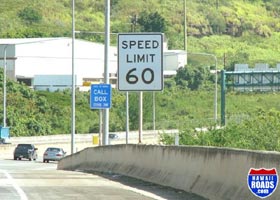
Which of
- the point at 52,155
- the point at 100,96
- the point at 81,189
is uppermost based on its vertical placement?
the point at 100,96

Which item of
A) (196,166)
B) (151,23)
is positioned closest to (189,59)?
(151,23)

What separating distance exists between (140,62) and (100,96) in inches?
511

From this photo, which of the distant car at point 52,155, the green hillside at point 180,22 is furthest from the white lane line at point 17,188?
the green hillside at point 180,22

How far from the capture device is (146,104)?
10175 cm

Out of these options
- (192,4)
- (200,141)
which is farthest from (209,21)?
(200,141)

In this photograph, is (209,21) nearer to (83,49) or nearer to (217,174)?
(83,49)

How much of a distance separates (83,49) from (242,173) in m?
99.5

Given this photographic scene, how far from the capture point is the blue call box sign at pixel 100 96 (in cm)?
4056

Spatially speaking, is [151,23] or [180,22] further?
[180,22]

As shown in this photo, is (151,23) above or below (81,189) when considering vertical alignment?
above

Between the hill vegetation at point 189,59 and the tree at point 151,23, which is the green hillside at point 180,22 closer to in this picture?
the tree at point 151,23

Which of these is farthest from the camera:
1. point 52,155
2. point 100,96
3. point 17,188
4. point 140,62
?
point 52,155

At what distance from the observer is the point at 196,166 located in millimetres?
23562

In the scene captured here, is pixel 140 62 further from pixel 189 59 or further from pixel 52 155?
pixel 189 59
